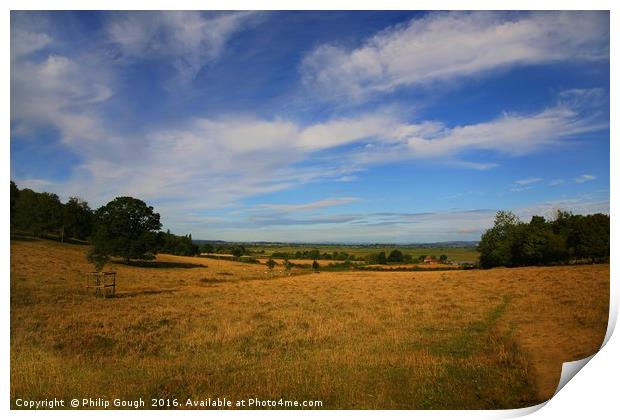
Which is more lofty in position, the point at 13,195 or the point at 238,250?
the point at 13,195

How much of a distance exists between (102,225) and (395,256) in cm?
528

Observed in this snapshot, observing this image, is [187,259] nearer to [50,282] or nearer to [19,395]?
[50,282]

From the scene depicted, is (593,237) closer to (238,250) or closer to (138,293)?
(238,250)

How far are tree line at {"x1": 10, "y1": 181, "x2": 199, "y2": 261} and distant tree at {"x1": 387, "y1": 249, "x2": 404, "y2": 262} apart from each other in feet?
12.7

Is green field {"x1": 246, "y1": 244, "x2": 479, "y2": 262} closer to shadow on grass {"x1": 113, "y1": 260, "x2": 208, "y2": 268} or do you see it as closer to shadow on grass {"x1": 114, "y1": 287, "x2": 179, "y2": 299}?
shadow on grass {"x1": 113, "y1": 260, "x2": 208, "y2": 268}

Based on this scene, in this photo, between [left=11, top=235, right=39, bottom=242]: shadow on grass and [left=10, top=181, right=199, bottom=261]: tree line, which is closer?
[left=11, top=235, right=39, bottom=242]: shadow on grass

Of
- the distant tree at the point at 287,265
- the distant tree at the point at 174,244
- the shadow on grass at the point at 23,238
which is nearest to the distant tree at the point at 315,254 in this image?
the distant tree at the point at 287,265

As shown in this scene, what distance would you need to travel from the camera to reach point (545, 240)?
22.1 feet

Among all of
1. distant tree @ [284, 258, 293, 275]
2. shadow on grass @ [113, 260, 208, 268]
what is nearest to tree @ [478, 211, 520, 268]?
distant tree @ [284, 258, 293, 275]

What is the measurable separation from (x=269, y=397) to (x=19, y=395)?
138 inches

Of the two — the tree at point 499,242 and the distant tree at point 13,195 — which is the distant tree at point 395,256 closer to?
the tree at point 499,242

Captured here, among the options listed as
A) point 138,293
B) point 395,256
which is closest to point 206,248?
point 138,293

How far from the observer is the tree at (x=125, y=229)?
6.19m

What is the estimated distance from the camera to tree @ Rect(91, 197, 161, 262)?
6.19m
